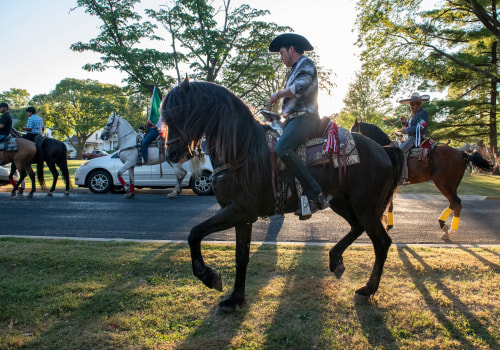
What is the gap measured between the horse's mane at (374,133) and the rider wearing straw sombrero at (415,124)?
130cm

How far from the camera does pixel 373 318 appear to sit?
3.62 metres

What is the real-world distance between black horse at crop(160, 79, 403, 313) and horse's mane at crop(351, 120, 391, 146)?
2.92 metres

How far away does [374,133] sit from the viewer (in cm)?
700

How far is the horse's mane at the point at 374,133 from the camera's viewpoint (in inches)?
269

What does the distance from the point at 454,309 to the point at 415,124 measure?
512 cm

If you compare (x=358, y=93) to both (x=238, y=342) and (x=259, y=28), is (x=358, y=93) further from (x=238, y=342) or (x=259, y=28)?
(x=238, y=342)

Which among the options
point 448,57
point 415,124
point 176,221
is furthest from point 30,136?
point 448,57

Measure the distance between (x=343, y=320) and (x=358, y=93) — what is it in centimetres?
3980

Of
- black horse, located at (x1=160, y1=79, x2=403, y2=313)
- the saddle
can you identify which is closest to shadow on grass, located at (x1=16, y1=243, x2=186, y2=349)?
black horse, located at (x1=160, y1=79, x2=403, y2=313)

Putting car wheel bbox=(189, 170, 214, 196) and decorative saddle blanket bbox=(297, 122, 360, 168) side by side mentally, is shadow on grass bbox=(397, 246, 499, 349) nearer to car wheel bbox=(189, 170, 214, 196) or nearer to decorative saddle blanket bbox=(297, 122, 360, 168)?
decorative saddle blanket bbox=(297, 122, 360, 168)

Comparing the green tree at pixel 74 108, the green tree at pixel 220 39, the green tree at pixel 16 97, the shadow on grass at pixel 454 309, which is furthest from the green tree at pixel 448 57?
the green tree at pixel 16 97

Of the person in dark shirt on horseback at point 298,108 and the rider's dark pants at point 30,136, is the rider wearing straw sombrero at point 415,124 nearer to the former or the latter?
the person in dark shirt on horseback at point 298,108

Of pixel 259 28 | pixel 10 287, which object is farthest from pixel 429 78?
pixel 10 287

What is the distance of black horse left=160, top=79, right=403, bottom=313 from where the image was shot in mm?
3654
